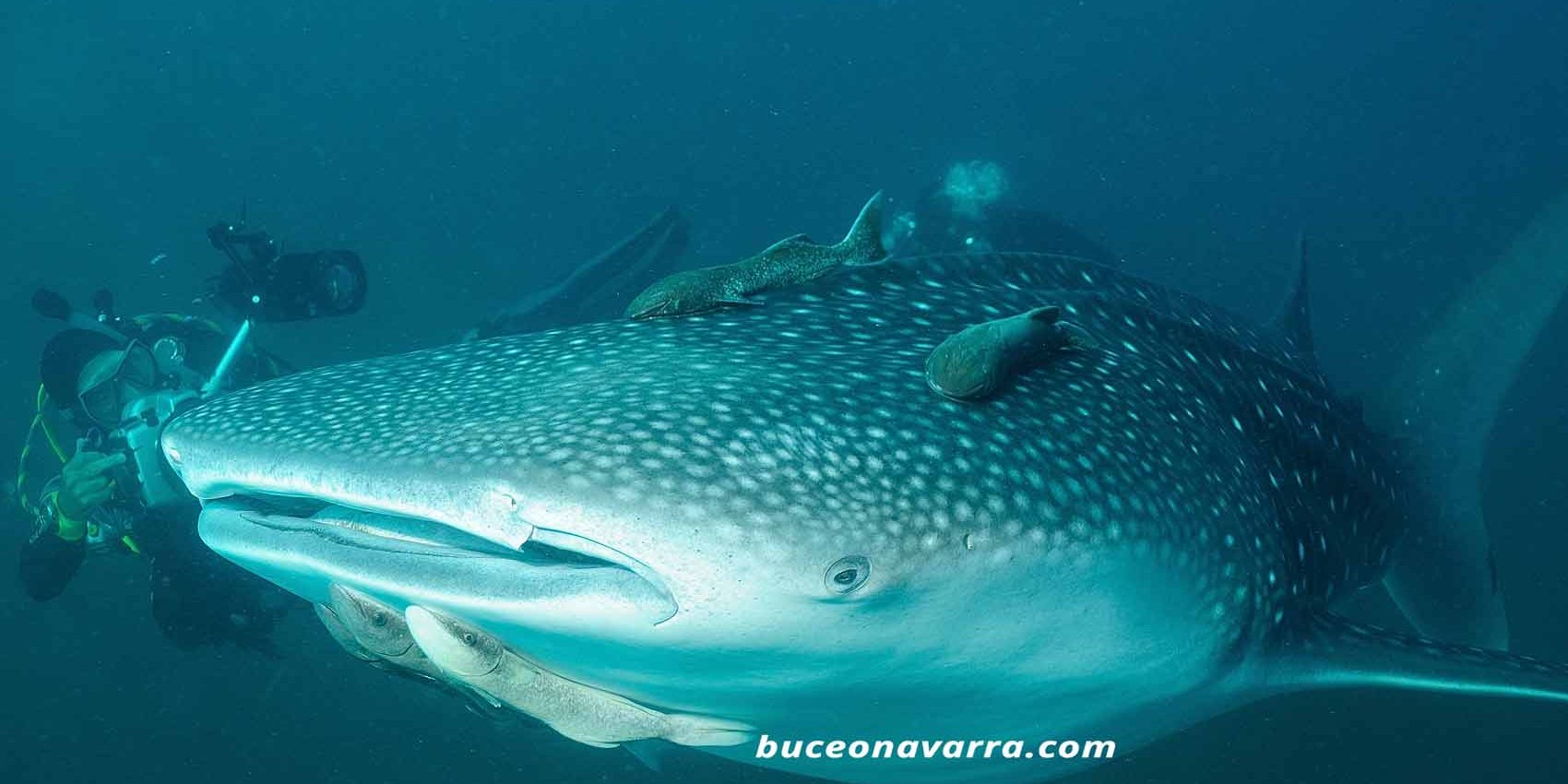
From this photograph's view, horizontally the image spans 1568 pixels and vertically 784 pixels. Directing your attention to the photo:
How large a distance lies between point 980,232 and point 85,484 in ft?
A: 33.3

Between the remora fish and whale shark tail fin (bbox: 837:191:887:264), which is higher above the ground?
whale shark tail fin (bbox: 837:191:887:264)

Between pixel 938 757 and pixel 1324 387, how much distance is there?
10.8 feet

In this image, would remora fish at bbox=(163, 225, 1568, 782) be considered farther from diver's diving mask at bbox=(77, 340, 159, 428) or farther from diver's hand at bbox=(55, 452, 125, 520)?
diver's diving mask at bbox=(77, 340, 159, 428)

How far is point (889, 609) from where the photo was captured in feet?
6.81

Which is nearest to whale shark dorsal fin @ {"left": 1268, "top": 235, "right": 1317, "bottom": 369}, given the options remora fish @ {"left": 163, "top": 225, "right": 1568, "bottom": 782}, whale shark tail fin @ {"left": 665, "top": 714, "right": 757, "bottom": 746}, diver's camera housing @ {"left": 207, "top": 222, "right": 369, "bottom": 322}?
remora fish @ {"left": 163, "top": 225, "right": 1568, "bottom": 782}

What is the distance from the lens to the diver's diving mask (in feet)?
23.3

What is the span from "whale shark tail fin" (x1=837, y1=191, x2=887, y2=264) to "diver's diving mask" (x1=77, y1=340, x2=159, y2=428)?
6.87 m

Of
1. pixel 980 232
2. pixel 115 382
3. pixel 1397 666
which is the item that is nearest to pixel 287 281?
pixel 115 382

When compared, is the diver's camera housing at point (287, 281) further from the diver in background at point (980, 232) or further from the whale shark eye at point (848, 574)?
the whale shark eye at point (848, 574)

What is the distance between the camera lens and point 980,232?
11578mm

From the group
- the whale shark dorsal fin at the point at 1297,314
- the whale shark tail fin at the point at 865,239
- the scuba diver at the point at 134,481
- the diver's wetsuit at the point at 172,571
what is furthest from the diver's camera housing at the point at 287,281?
the whale shark dorsal fin at the point at 1297,314

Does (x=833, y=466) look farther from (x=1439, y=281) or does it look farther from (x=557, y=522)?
(x=1439, y=281)

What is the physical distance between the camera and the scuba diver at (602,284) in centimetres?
976

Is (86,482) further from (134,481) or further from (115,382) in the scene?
(115,382)
